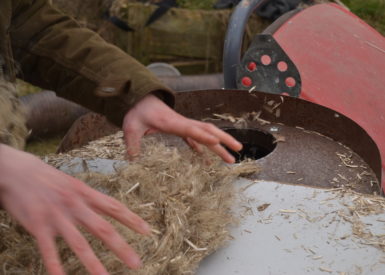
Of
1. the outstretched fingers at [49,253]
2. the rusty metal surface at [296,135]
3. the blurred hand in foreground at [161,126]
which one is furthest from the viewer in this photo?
Result: the rusty metal surface at [296,135]

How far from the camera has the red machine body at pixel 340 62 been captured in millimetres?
1975

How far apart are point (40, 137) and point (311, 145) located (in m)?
2.25

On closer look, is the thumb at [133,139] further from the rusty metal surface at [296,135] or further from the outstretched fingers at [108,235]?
the outstretched fingers at [108,235]

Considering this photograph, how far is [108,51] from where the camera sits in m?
1.46

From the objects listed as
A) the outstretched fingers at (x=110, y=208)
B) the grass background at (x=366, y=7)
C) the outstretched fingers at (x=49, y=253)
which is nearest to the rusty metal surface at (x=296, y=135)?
the outstretched fingers at (x=110, y=208)

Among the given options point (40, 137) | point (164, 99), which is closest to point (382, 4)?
point (40, 137)

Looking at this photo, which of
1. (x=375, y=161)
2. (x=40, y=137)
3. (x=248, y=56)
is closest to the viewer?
(x=375, y=161)

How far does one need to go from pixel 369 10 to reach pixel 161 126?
4.50m

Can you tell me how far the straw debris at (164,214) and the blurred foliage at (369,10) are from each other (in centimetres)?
429

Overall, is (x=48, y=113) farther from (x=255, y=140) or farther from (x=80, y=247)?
(x=80, y=247)

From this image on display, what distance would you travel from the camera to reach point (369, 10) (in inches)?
205

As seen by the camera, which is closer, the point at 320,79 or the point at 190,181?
the point at 190,181

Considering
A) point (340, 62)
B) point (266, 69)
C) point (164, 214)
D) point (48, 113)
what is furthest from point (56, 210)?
point (48, 113)

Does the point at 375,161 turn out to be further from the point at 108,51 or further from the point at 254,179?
the point at 108,51
